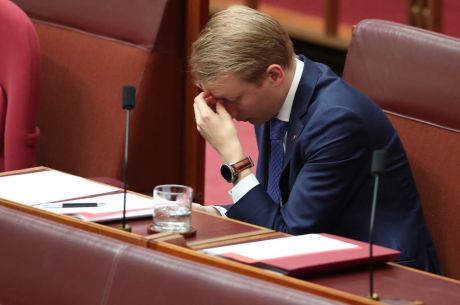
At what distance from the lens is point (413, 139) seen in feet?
7.38

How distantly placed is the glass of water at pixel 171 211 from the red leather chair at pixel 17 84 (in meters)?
1.00

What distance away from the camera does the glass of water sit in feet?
5.96

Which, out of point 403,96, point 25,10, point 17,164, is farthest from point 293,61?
point 25,10

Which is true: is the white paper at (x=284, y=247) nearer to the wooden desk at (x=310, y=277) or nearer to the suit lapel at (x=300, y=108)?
the wooden desk at (x=310, y=277)

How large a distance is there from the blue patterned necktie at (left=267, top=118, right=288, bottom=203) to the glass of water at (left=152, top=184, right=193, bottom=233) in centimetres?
36

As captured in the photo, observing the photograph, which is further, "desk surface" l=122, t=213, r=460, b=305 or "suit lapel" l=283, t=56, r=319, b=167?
"suit lapel" l=283, t=56, r=319, b=167

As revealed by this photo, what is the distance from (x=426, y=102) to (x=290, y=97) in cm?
30

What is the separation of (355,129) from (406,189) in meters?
0.17

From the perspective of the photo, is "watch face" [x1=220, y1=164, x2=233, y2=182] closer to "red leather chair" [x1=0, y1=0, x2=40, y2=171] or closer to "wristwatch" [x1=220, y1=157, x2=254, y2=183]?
"wristwatch" [x1=220, y1=157, x2=254, y2=183]

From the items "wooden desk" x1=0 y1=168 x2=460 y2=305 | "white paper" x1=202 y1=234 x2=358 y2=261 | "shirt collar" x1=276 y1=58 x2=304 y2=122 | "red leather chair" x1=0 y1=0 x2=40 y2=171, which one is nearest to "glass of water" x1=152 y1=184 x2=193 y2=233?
"wooden desk" x1=0 y1=168 x2=460 y2=305

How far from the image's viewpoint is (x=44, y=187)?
2.07 meters

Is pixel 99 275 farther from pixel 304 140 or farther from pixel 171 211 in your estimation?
pixel 304 140

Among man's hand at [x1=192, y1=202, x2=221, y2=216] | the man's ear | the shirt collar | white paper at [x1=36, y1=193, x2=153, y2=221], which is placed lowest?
man's hand at [x1=192, y1=202, x2=221, y2=216]

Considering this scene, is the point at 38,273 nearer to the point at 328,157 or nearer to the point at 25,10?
the point at 328,157
